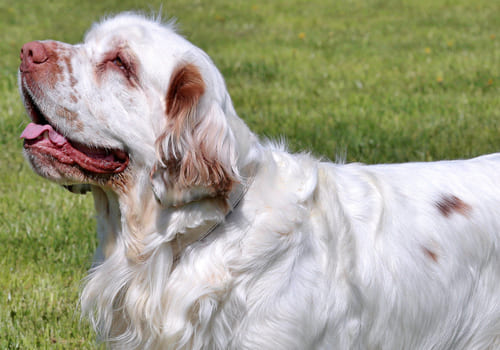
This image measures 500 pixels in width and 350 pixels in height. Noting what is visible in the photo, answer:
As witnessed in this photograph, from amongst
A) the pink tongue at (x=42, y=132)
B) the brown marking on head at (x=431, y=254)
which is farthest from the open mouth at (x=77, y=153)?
the brown marking on head at (x=431, y=254)

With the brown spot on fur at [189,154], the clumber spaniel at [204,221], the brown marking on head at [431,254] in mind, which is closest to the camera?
the brown spot on fur at [189,154]

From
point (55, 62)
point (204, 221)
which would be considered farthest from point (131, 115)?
point (204, 221)

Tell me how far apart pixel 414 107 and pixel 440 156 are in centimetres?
131

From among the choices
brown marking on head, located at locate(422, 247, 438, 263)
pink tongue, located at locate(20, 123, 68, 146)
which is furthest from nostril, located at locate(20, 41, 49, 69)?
brown marking on head, located at locate(422, 247, 438, 263)

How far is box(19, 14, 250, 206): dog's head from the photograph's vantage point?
258 cm

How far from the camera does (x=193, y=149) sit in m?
2.56

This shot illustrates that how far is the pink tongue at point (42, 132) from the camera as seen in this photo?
2754mm

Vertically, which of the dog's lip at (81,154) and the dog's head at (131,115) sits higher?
the dog's head at (131,115)

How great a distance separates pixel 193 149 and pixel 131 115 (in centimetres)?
30

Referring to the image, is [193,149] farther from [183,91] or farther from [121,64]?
[121,64]

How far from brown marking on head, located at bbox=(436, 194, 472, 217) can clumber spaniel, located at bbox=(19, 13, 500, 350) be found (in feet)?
0.23

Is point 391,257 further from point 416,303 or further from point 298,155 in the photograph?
point 298,155

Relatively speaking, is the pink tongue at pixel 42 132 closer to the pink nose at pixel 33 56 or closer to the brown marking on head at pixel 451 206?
the pink nose at pixel 33 56

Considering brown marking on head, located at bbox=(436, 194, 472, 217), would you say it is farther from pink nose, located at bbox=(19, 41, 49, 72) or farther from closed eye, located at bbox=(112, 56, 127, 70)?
pink nose, located at bbox=(19, 41, 49, 72)
